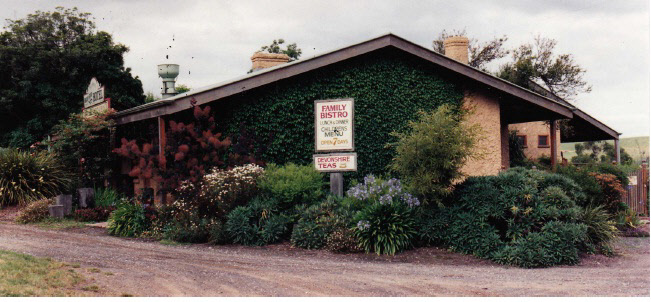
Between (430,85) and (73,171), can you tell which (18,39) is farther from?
(430,85)

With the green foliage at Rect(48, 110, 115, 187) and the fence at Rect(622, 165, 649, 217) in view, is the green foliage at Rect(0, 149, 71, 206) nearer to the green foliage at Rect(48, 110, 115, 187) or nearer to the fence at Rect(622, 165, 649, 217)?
the green foliage at Rect(48, 110, 115, 187)

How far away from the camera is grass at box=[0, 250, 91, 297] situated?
655 centimetres

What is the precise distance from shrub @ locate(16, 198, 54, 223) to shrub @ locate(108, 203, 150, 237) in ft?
8.38

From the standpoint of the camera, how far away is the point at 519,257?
9.30 meters

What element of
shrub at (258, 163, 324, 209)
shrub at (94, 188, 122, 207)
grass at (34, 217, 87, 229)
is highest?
shrub at (258, 163, 324, 209)

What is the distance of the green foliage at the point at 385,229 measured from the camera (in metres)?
10.2

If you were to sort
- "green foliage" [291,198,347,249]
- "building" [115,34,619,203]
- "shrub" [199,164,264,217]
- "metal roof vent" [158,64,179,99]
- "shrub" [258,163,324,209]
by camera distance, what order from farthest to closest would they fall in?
"metal roof vent" [158,64,179,99]
"building" [115,34,619,203]
"shrub" [199,164,264,217]
"shrub" [258,163,324,209]
"green foliage" [291,198,347,249]

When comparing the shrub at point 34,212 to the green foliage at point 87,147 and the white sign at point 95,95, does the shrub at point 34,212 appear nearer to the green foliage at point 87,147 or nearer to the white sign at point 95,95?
the green foliage at point 87,147

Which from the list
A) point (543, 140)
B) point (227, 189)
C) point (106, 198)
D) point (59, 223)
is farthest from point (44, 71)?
point (543, 140)

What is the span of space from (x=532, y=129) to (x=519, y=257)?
84.3 ft

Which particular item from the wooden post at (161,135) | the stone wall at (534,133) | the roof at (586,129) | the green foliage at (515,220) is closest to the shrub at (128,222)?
the wooden post at (161,135)

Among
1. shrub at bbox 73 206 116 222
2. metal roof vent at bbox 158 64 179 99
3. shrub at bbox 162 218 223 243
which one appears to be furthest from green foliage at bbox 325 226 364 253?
metal roof vent at bbox 158 64 179 99

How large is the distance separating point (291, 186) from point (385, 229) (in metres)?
2.41

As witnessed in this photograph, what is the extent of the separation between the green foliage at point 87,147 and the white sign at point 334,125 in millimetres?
6872
